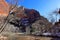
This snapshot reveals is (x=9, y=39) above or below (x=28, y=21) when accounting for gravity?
below

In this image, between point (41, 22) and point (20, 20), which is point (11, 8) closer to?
point (41, 22)

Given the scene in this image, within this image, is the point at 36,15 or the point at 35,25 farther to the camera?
the point at 36,15

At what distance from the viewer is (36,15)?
37.1 metres

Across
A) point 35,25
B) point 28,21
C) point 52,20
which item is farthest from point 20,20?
point 52,20

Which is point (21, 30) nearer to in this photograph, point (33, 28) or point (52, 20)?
point (33, 28)

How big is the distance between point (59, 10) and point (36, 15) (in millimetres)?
7164

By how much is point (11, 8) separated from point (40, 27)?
59.2 ft

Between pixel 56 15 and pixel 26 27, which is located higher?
pixel 56 15

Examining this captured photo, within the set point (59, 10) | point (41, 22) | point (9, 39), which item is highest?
point (59, 10)

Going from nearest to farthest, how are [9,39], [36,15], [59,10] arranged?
[9,39] → [59,10] → [36,15]

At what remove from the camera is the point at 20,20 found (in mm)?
31844

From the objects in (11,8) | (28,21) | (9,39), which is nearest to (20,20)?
(28,21)

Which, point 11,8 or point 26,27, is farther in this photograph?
point 26,27

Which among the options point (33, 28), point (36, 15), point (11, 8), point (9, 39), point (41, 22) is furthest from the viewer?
point (36, 15)
